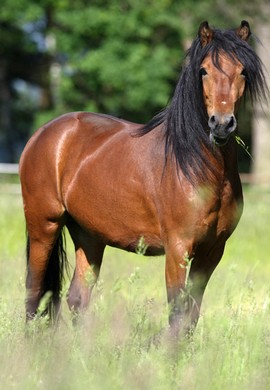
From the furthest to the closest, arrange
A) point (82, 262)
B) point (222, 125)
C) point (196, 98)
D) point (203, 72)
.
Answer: point (82, 262)
point (196, 98)
point (203, 72)
point (222, 125)

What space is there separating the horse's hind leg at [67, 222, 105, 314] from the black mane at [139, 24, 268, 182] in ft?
4.38

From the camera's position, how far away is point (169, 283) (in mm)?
5727

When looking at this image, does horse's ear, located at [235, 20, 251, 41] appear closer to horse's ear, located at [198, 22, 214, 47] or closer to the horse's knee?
horse's ear, located at [198, 22, 214, 47]

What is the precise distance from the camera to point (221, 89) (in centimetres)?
543

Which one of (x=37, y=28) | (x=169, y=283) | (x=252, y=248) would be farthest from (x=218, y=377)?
(x=37, y=28)

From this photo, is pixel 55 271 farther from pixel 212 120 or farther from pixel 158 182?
pixel 212 120

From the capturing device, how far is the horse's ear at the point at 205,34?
5676 mm

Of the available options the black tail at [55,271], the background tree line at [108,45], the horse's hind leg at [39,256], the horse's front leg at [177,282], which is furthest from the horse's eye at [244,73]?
the background tree line at [108,45]

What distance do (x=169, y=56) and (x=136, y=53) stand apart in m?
1.41

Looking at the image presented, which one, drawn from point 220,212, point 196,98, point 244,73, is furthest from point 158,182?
point 244,73

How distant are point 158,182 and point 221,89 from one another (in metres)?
0.82

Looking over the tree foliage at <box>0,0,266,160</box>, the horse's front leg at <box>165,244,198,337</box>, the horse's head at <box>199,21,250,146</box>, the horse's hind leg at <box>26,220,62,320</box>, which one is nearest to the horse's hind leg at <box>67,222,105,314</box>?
the horse's hind leg at <box>26,220,62,320</box>

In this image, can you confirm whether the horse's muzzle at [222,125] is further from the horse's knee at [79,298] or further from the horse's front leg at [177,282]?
the horse's knee at [79,298]

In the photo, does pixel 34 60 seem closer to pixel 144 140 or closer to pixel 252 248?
pixel 252 248
